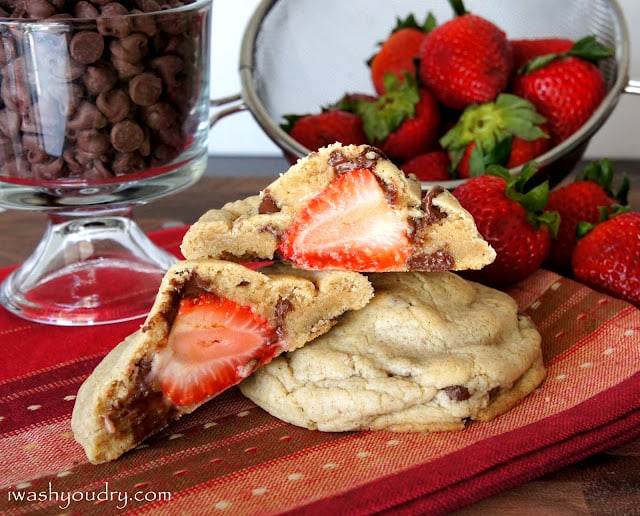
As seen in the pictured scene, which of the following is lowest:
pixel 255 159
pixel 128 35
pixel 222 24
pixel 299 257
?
pixel 255 159

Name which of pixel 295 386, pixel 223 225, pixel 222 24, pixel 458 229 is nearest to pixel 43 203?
pixel 223 225

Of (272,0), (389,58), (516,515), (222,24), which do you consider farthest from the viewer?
(222,24)

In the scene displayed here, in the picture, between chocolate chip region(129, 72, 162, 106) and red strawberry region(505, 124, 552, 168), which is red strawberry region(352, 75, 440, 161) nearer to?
red strawberry region(505, 124, 552, 168)

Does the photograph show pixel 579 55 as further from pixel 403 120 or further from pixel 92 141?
pixel 92 141

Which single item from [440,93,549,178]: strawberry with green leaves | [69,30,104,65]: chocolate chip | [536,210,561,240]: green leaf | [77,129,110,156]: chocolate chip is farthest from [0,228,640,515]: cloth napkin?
[440,93,549,178]: strawberry with green leaves

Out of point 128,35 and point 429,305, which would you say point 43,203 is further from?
point 429,305

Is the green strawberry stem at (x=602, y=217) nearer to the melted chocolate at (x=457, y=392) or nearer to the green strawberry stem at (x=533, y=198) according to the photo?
the green strawberry stem at (x=533, y=198)
